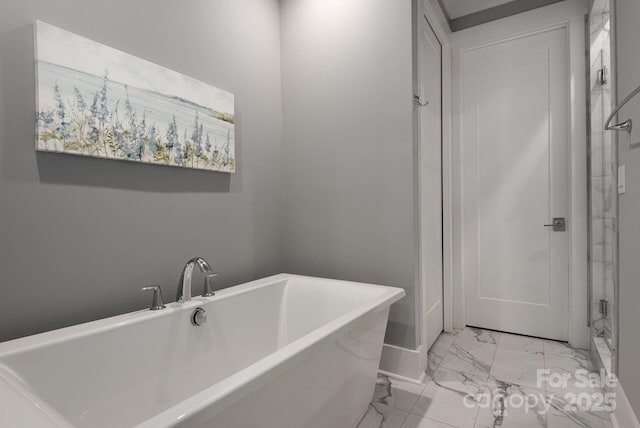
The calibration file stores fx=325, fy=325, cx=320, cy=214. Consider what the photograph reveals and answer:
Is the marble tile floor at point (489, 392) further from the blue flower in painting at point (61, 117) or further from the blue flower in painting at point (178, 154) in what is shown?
the blue flower in painting at point (61, 117)

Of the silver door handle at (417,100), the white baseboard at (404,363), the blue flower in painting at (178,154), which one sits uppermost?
the silver door handle at (417,100)

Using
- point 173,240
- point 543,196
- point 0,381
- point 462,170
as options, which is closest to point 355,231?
point 173,240

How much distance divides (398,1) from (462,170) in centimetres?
142

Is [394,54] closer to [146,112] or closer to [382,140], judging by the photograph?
[382,140]

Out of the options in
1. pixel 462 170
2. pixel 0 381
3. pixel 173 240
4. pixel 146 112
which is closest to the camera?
pixel 0 381

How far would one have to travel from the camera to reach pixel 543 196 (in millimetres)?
2490

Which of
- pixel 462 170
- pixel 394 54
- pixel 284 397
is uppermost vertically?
pixel 394 54

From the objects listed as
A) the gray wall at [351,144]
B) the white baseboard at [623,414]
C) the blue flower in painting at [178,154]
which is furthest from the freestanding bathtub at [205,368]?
the white baseboard at [623,414]

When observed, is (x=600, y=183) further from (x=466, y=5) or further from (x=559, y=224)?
(x=466, y=5)

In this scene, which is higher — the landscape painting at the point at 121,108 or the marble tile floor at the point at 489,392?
the landscape painting at the point at 121,108

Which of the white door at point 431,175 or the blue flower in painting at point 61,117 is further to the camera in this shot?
the white door at point 431,175

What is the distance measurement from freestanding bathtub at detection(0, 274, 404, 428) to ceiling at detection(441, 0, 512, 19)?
2378 mm

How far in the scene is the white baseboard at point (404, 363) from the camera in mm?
1927

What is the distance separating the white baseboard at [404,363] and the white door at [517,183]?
3.50 ft
